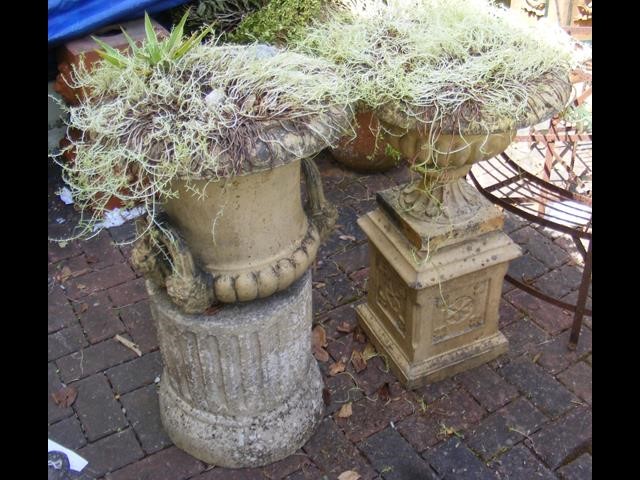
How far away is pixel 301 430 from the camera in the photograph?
2564mm

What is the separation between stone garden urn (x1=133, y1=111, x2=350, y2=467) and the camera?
77.9 inches

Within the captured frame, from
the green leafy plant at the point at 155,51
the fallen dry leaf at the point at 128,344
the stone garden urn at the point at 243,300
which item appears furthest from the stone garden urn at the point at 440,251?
the fallen dry leaf at the point at 128,344

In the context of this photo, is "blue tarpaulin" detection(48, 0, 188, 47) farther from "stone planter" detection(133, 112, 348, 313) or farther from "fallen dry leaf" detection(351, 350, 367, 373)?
"fallen dry leaf" detection(351, 350, 367, 373)

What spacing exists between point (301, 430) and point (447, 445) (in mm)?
574

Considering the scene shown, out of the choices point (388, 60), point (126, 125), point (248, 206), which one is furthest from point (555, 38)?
point (126, 125)

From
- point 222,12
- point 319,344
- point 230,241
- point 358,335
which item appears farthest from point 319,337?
point 222,12

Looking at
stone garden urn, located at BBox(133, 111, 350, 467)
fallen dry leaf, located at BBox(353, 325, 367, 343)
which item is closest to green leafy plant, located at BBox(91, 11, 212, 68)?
stone garden urn, located at BBox(133, 111, 350, 467)

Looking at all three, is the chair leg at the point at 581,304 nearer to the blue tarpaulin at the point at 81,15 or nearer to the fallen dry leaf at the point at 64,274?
the fallen dry leaf at the point at 64,274

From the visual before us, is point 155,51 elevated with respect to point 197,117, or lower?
elevated

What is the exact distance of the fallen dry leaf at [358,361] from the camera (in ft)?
→ 9.58

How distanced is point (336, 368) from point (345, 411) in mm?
238

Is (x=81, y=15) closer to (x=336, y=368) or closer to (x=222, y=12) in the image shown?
(x=222, y=12)

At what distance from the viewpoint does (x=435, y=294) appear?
263 centimetres

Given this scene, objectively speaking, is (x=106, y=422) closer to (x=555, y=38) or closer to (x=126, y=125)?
(x=126, y=125)
